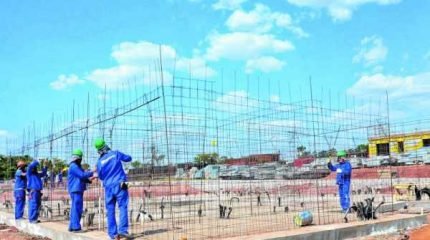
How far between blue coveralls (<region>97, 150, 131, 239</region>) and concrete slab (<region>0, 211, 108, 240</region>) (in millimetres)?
462

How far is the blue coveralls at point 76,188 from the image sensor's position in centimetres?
920

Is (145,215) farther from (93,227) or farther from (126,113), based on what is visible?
(126,113)

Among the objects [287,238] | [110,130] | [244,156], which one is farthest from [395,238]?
[110,130]

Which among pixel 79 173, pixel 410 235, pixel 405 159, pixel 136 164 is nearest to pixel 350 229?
pixel 410 235

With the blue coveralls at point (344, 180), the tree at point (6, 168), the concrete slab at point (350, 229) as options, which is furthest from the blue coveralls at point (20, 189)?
the tree at point (6, 168)

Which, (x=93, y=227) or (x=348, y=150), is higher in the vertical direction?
(x=348, y=150)

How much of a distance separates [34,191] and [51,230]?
175 centimetres

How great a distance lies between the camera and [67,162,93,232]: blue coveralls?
920 centimetres

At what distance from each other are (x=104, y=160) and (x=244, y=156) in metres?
6.09

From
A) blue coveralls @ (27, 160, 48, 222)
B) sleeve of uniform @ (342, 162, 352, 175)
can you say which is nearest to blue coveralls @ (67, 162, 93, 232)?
blue coveralls @ (27, 160, 48, 222)

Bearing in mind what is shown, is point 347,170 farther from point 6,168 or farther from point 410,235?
point 6,168

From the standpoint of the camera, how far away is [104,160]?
8.13 m

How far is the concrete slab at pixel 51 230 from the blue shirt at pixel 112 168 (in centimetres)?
92

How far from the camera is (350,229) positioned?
921 cm
